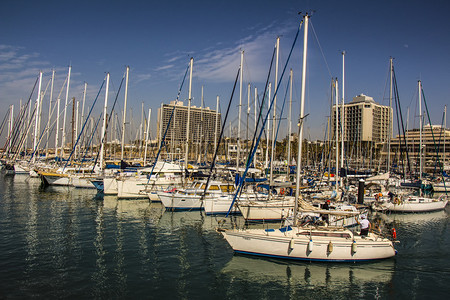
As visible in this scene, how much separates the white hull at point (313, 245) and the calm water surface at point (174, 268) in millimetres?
505

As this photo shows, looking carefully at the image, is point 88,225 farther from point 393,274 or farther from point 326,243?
point 393,274

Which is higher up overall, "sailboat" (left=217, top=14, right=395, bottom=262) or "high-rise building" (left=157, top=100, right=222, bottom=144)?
"high-rise building" (left=157, top=100, right=222, bottom=144)

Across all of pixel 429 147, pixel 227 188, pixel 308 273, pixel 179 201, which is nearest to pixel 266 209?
pixel 227 188

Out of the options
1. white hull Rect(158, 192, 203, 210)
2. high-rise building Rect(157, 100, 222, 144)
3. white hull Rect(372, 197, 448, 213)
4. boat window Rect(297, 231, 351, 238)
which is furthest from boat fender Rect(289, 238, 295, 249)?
high-rise building Rect(157, 100, 222, 144)

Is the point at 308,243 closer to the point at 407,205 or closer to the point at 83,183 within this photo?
the point at 407,205

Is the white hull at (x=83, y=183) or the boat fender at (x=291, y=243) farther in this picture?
the white hull at (x=83, y=183)

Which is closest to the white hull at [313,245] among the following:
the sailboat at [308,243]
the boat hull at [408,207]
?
the sailboat at [308,243]

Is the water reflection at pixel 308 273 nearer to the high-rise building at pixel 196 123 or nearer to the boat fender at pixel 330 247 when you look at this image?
the boat fender at pixel 330 247

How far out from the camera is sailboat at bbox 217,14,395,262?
1542 cm

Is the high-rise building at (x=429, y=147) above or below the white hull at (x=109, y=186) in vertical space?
above

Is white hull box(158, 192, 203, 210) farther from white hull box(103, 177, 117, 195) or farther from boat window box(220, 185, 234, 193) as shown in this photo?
white hull box(103, 177, 117, 195)

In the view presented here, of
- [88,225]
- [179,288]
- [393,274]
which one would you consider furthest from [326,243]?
[88,225]

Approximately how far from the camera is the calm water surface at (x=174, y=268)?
42.4 ft

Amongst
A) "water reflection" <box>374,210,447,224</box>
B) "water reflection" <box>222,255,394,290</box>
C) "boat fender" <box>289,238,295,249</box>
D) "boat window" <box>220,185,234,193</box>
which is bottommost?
"water reflection" <box>222,255,394,290</box>
